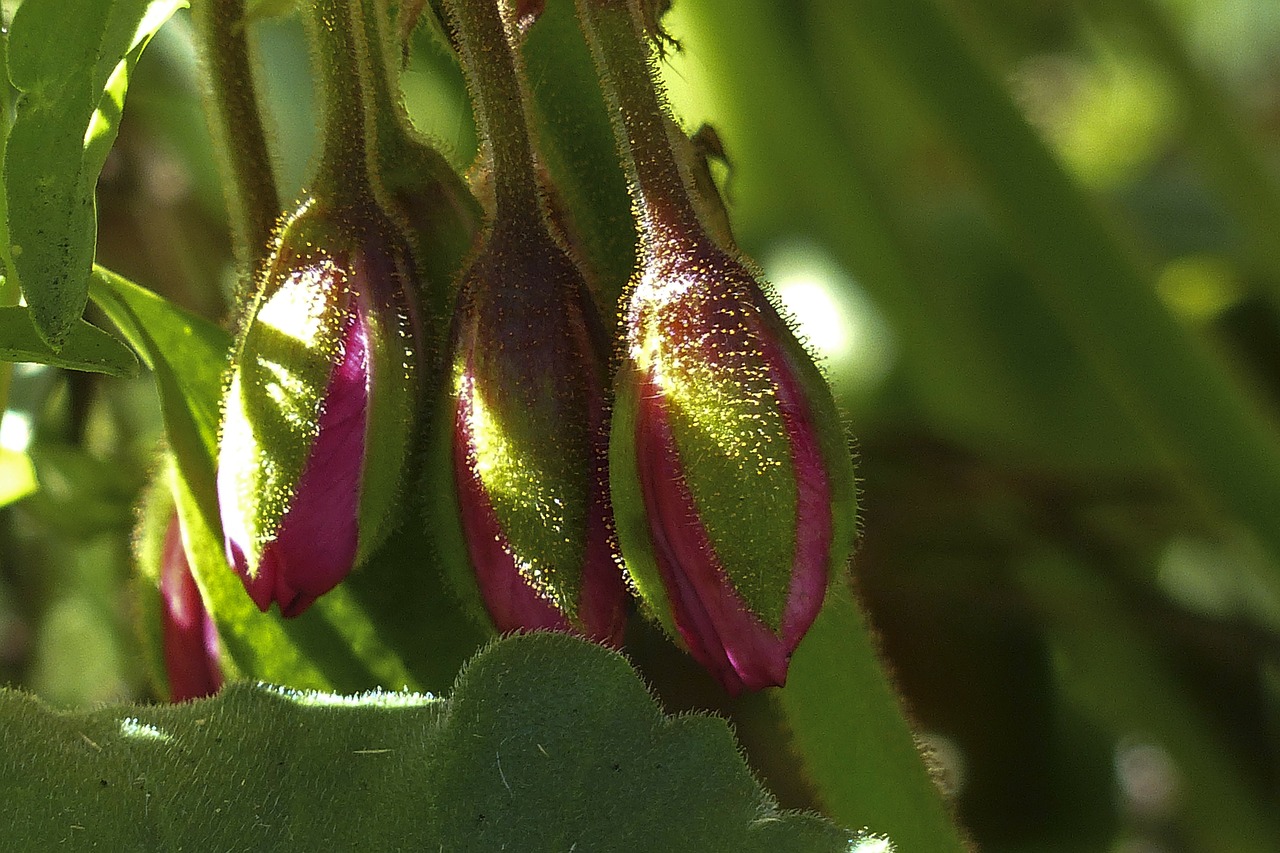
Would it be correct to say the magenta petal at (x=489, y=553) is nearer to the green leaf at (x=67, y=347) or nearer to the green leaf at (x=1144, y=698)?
the green leaf at (x=67, y=347)

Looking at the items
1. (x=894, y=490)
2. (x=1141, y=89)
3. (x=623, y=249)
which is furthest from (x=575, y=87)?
(x=1141, y=89)

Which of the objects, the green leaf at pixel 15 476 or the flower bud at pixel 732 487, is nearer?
the flower bud at pixel 732 487

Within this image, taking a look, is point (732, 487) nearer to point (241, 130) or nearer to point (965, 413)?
point (241, 130)

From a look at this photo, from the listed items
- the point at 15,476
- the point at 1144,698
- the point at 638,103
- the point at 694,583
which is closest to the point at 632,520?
the point at 694,583

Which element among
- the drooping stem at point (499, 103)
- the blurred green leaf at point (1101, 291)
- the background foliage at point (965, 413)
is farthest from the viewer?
the background foliage at point (965, 413)

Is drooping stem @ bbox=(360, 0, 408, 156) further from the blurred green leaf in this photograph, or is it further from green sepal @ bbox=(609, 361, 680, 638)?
Answer: the blurred green leaf

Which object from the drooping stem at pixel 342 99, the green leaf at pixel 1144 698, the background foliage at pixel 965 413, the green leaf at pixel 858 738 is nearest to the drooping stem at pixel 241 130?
the drooping stem at pixel 342 99

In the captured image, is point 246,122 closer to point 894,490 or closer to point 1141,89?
point 894,490
